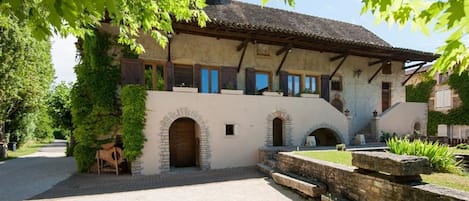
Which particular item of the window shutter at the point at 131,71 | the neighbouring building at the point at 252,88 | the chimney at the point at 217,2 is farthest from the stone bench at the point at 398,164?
the chimney at the point at 217,2

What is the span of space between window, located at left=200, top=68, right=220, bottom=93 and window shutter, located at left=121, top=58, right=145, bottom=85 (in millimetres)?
2439

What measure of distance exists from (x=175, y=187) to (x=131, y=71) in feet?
15.2

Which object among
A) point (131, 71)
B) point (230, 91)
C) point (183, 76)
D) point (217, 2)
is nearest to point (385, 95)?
point (230, 91)

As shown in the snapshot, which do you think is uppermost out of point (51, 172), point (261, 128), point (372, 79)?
point (372, 79)

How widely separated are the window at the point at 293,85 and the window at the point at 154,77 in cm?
596

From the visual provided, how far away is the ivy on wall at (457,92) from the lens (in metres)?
20.3

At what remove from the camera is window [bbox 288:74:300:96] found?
40.8ft

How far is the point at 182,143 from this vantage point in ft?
33.5

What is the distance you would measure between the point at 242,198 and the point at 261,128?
4.61 metres

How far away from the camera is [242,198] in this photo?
6.00 metres

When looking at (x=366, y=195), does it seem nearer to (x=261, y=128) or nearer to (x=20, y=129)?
(x=261, y=128)

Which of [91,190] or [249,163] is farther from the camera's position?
[249,163]

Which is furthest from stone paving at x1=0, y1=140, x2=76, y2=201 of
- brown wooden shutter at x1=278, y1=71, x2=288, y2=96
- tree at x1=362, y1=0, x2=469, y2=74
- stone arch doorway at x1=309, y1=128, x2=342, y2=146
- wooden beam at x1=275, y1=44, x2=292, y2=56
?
stone arch doorway at x1=309, y1=128, x2=342, y2=146

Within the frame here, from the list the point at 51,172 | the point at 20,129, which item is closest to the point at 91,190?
the point at 51,172
